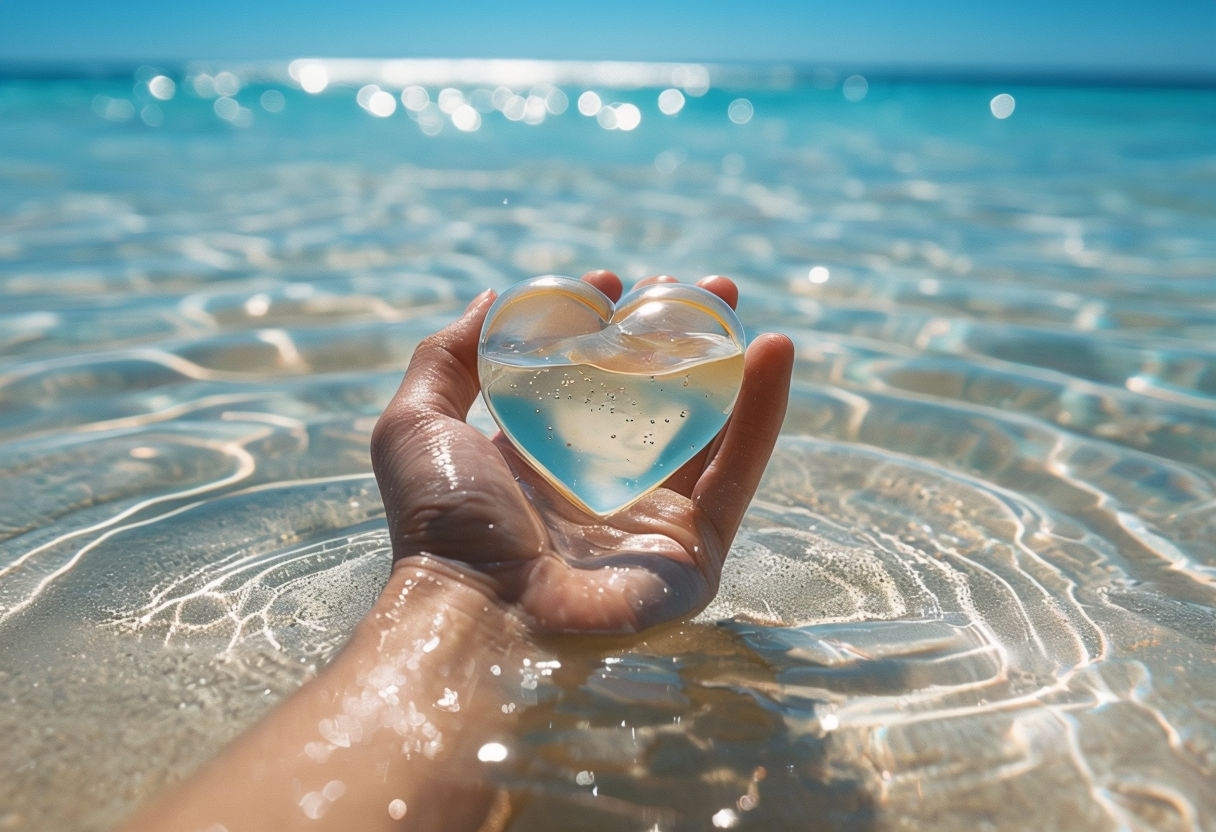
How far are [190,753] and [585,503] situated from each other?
876mm

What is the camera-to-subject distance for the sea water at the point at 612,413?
1.97 metres

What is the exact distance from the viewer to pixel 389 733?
4.88ft

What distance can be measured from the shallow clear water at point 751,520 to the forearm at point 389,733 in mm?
115

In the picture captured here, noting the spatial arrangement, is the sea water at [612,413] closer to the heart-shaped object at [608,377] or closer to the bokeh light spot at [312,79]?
the heart-shaped object at [608,377]

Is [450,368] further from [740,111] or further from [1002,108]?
[1002,108]

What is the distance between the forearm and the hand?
0.26 ft

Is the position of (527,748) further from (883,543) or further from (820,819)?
(883,543)

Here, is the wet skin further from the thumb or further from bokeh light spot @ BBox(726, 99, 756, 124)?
bokeh light spot @ BBox(726, 99, 756, 124)

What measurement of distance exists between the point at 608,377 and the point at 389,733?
800 mm

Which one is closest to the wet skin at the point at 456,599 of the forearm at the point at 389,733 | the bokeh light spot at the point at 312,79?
the forearm at the point at 389,733

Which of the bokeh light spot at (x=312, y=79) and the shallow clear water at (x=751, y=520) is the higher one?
the shallow clear water at (x=751, y=520)

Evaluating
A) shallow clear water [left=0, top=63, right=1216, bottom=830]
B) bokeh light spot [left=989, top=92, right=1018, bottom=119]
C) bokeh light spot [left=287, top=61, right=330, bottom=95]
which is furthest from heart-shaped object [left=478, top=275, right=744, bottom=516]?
bokeh light spot [left=287, top=61, right=330, bottom=95]

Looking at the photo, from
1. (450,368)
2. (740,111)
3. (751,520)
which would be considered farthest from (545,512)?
(740,111)

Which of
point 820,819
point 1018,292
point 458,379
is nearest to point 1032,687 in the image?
point 820,819
